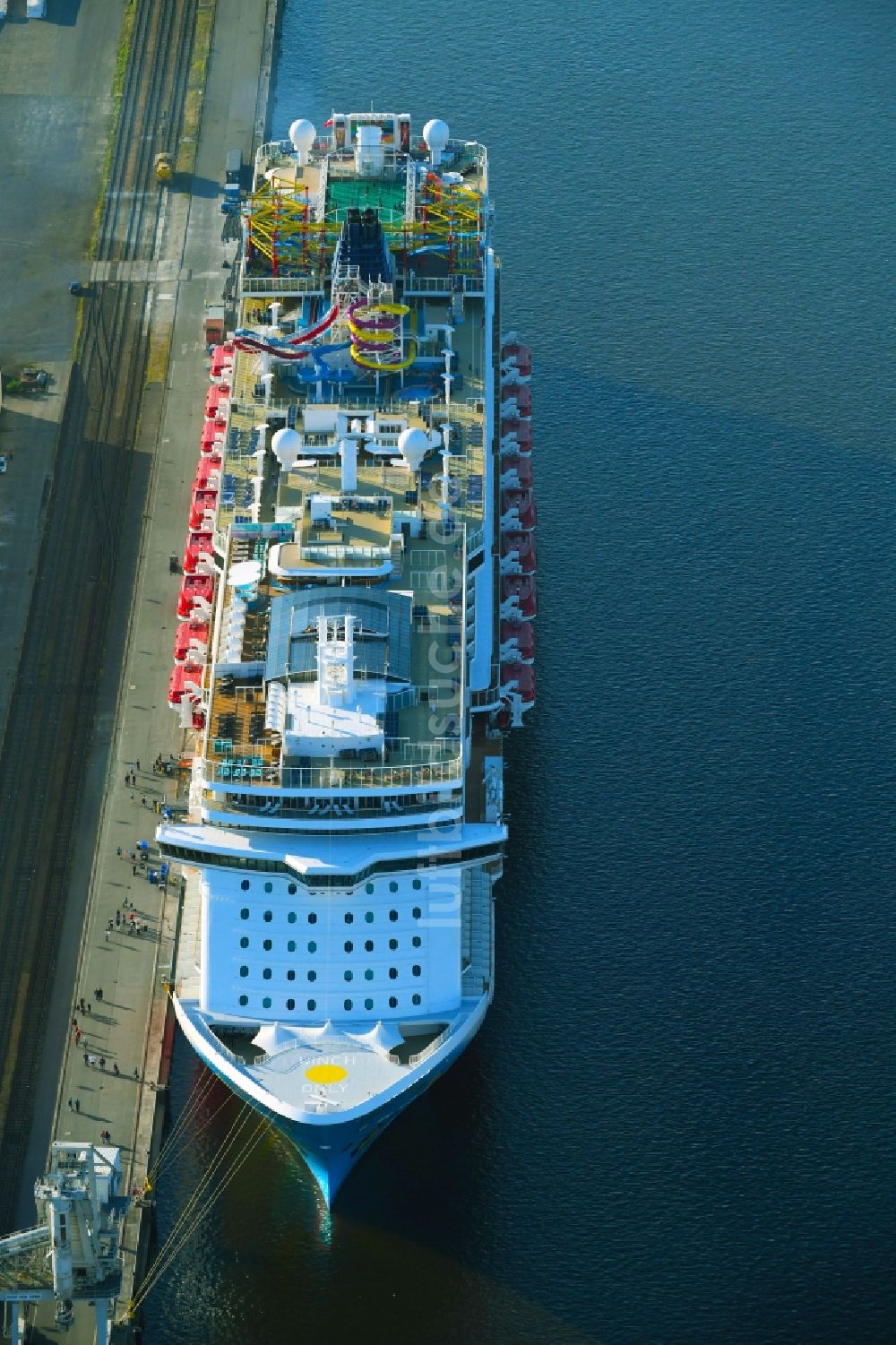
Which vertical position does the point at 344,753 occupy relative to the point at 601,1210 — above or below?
above

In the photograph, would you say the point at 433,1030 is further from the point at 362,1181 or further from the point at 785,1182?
the point at 785,1182

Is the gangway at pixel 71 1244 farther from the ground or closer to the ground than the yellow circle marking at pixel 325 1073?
closer to the ground

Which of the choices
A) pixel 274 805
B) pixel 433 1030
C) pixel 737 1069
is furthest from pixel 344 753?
pixel 737 1069

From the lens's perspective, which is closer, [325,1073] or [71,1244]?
[71,1244]

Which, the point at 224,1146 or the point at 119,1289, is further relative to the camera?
the point at 224,1146

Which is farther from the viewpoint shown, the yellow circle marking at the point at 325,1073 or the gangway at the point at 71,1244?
the yellow circle marking at the point at 325,1073

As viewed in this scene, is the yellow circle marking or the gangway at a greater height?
the yellow circle marking

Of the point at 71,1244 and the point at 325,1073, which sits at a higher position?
the point at 325,1073

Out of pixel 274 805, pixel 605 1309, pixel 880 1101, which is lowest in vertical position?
pixel 605 1309
